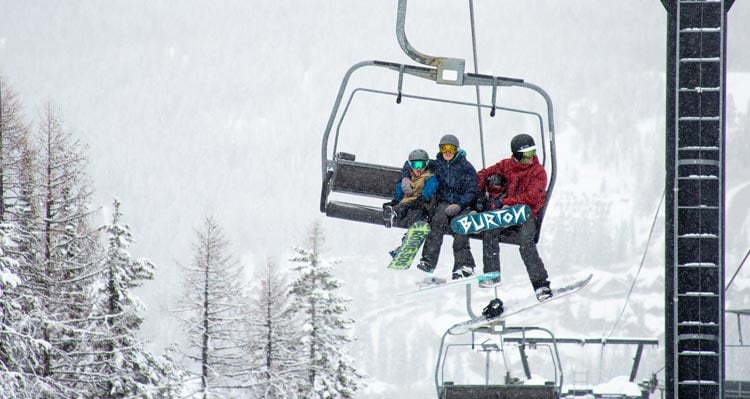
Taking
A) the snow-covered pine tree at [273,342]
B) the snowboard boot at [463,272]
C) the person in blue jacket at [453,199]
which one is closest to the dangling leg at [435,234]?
the person in blue jacket at [453,199]

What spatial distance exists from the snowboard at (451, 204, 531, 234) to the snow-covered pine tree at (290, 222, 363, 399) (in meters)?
20.1

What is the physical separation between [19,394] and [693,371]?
13.1 meters

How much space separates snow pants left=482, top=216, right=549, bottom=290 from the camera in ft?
28.7

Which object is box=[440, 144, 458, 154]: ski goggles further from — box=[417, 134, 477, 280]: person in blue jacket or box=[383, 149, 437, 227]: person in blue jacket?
box=[383, 149, 437, 227]: person in blue jacket

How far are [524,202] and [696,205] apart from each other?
2.05 meters

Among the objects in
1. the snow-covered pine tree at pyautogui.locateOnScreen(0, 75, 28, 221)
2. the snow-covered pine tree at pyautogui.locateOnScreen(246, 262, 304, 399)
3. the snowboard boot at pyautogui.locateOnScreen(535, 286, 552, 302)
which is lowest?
the snow-covered pine tree at pyautogui.locateOnScreen(246, 262, 304, 399)

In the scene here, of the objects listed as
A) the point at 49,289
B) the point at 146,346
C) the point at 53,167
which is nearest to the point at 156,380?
the point at 146,346

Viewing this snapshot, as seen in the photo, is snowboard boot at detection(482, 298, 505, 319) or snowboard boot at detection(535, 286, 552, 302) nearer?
snowboard boot at detection(535, 286, 552, 302)

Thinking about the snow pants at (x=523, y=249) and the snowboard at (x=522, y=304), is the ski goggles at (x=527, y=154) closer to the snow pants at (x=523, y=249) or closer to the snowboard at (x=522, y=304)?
the snow pants at (x=523, y=249)

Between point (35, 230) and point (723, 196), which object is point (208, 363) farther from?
point (723, 196)

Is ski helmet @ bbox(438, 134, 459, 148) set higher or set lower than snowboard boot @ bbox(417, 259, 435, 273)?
higher

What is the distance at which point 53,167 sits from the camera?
21.1 m

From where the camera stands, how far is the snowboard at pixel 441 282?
859 cm

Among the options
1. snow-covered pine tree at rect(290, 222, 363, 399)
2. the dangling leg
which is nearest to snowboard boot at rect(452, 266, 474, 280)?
the dangling leg
